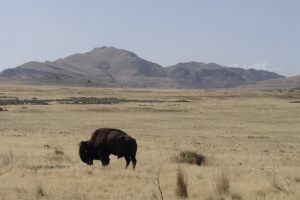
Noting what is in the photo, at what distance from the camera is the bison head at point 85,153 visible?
15906 millimetres

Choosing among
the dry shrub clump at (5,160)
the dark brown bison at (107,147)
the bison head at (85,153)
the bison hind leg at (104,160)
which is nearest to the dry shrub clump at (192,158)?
the dark brown bison at (107,147)

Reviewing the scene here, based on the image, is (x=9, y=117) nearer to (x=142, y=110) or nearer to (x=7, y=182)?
(x=142, y=110)

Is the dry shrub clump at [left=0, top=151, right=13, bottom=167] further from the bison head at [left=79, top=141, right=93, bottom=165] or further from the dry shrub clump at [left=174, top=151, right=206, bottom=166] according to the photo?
the dry shrub clump at [left=174, top=151, right=206, bottom=166]

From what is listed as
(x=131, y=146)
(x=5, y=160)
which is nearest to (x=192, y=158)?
(x=131, y=146)

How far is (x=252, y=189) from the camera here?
11.5m

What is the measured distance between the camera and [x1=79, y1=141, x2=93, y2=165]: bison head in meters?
15.9

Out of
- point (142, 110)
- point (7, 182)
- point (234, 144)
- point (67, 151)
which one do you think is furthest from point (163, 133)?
point (142, 110)

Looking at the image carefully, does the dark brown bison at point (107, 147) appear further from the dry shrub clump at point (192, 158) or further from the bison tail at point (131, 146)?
the dry shrub clump at point (192, 158)

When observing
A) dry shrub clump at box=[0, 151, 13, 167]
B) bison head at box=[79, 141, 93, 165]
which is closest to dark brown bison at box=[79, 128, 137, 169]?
bison head at box=[79, 141, 93, 165]

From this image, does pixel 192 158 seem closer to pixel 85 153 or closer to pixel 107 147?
pixel 107 147

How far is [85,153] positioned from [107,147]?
0.91 meters

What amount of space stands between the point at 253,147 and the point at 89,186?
16.1m

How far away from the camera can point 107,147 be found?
622 inches

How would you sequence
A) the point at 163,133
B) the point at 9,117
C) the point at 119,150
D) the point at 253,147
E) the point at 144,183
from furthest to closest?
the point at 9,117, the point at 163,133, the point at 253,147, the point at 119,150, the point at 144,183
